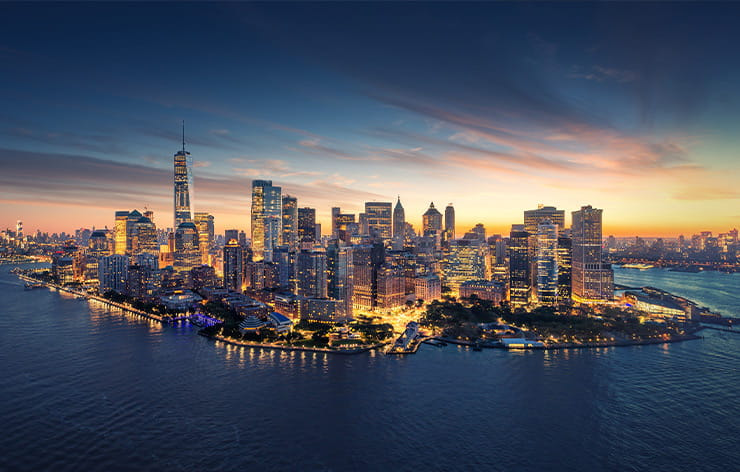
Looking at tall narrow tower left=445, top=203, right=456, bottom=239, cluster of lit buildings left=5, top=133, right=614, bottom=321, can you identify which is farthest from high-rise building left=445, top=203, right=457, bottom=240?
cluster of lit buildings left=5, top=133, right=614, bottom=321

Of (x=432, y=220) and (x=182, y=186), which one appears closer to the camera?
(x=182, y=186)

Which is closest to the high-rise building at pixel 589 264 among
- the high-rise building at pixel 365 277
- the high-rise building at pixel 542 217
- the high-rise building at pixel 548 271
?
the high-rise building at pixel 548 271

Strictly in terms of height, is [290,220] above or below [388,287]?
above

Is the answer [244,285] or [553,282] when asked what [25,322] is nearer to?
[244,285]

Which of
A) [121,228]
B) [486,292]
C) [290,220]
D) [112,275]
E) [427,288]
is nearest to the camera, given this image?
[486,292]

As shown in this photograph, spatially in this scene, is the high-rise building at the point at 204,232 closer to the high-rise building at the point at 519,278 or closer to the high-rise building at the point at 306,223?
the high-rise building at the point at 306,223

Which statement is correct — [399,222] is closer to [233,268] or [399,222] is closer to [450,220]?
[450,220]

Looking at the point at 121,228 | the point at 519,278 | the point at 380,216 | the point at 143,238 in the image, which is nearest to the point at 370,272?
the point at 519,278
